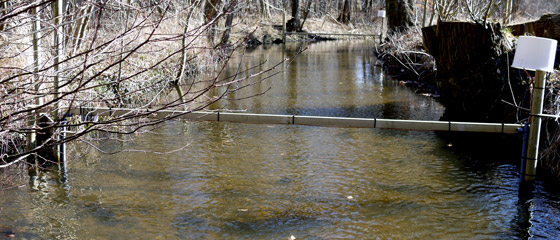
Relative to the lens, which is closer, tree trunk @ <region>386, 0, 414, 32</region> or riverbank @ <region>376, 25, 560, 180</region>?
riverbank @ <region>376, 25, 560, 180</region>

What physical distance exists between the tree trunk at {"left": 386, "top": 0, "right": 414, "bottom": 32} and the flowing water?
12.7m

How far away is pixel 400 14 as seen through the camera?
853 inches

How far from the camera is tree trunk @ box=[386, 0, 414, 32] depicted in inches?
845

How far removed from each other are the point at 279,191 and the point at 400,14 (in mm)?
16488

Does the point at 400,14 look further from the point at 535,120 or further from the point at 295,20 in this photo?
the point at 295,20

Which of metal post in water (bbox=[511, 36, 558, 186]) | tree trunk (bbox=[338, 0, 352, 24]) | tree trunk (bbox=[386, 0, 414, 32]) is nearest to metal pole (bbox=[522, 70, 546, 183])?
metal post in water (bbox=[511, 36, 558, 186])

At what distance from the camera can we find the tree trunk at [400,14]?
70.4 feet

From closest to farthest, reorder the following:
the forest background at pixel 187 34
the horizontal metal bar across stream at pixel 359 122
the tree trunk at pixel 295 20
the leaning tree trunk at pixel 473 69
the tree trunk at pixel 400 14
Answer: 1. the forest background at pixel 187 34
2. the horizontal metal bar across stream at pixel 359 122
3. the leaning tree trunk at pixel 473 69
4. the tree trunk at pixel 400 14
5. the tree trunk at pixel 295 20

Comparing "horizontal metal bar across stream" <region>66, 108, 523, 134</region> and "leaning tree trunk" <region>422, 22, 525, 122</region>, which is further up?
"leaning tree trunk" <region>422, 22, 525, 122</region>

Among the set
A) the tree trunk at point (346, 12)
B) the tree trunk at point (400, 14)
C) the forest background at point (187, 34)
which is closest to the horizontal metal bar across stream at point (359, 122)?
the forest background at point (187, 34)

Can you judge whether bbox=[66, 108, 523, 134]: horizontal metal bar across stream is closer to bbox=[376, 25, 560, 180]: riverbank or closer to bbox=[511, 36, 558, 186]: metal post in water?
bbox=[376, 25, 560, 180]: riverbank

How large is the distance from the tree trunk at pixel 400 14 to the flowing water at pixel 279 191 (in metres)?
12.7

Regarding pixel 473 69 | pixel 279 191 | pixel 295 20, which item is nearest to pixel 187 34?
pixel 279 191

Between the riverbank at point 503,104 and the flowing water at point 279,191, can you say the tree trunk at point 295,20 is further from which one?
the flowing water at point 279,191
